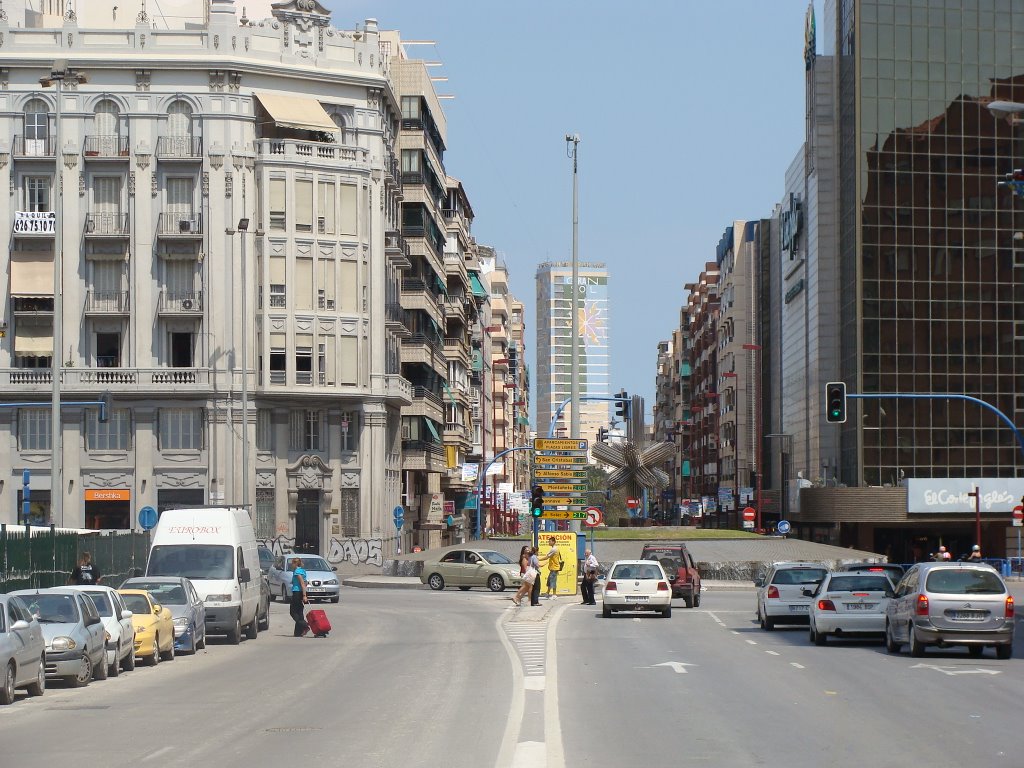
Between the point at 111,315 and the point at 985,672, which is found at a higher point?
the point at 111,315

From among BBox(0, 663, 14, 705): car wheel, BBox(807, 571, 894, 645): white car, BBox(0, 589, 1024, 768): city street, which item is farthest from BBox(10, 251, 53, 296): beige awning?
BBox(0, 663, 14, 705): car wheel

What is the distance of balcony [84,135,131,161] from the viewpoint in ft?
228

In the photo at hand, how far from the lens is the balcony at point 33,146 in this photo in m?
69.3

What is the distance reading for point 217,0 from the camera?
75250 mm

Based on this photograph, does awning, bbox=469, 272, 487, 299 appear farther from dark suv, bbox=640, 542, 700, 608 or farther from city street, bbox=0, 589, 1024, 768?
city street, bbox=0, 589, 1024, 768

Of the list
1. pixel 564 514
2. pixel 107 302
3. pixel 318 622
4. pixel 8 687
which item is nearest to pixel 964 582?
pixel 318 622

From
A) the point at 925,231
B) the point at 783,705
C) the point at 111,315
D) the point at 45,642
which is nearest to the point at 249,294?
the point at 111,315

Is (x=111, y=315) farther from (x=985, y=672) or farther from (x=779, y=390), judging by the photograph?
(x=779, y=390)

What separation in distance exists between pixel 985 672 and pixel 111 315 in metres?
53.1

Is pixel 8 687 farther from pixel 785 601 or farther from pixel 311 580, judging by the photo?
pixel 311 580

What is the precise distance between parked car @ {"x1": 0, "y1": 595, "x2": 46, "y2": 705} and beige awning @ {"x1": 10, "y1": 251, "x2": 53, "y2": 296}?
4995 cm

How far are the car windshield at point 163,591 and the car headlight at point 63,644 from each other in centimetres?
721

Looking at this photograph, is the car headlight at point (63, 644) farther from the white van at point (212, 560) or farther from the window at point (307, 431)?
the window at point (307, 431)

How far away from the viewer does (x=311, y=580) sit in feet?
162
